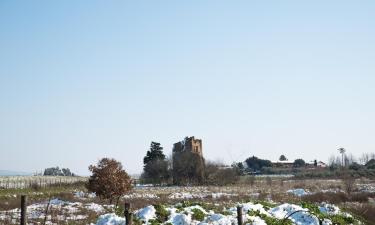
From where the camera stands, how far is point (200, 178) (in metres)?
75.1

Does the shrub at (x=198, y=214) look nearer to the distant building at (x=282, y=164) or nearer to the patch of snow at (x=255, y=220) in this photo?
the patch of snow at (x=255, y=220)

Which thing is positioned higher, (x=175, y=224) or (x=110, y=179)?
(x=110, y=179)

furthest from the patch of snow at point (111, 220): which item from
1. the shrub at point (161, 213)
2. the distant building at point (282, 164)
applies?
the distant building at point (282, 164)

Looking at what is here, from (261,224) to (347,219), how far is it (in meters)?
4.47

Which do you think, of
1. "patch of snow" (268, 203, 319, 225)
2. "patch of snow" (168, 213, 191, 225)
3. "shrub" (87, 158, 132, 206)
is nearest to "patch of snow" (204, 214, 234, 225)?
"patch of snow" (168, 213, 191, 225)

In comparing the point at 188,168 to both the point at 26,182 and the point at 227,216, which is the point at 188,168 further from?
the point at 227,216

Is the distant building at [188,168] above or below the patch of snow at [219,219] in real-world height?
above

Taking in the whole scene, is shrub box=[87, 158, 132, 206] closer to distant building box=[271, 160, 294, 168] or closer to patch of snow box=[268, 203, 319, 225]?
patch of snow box=[268, 203, 319, 225]

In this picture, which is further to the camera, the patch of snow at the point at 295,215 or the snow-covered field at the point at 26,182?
the snow-covered field at the point at 26,182

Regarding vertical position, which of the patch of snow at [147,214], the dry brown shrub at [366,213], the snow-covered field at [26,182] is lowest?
the dry brown shrub at [366,213]

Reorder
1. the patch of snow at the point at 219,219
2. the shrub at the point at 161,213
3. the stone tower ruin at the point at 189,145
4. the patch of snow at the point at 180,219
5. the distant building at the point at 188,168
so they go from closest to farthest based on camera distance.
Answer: the patch of snow at the point at 219,219
the patch of snow at the point at 180,219
the shrub at the point at 161,213
the distant building at the point at 188,168
the stone tower ruin at the point at 189,145

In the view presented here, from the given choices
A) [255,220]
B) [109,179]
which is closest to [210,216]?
[255,220]

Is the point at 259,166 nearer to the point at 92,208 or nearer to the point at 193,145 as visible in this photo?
the point at 193,145

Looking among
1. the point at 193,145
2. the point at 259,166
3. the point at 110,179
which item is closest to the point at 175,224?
the point at 110,179
